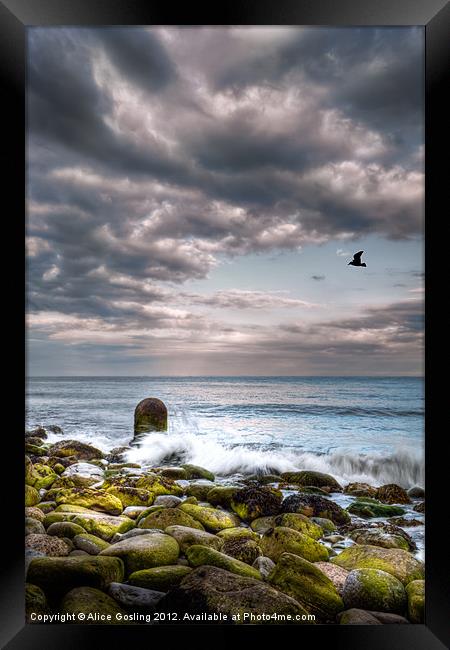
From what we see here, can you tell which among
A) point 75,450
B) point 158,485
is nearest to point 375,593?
point 158,485

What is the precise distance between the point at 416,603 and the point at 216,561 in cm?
80

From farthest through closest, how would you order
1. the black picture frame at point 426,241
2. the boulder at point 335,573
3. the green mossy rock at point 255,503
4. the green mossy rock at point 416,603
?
the green mossy rock at point 255,503, the boulder at point 335,573, the green mossy rock at point 416,603, the black picture frame at point 426,241

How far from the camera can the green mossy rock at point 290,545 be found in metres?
1.66

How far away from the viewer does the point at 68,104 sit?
6.16ft

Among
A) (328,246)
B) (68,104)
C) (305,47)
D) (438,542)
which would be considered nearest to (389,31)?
(305,47)

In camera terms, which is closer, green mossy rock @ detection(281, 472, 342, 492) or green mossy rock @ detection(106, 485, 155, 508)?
green mossy rock @ detection(106, 485, 155, 508)

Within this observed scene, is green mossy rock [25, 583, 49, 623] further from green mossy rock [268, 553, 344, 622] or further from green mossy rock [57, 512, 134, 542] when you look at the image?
green mossy rock [268, 553, 344, 622]

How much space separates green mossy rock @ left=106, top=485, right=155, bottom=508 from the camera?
1.97 m

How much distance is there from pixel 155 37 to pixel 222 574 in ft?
8.06

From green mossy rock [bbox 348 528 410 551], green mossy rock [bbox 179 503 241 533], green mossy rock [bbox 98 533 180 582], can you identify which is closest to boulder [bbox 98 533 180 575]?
green mossy rock [bbox 98 533 180 582]

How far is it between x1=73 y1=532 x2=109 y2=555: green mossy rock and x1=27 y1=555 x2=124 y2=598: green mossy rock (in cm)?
6

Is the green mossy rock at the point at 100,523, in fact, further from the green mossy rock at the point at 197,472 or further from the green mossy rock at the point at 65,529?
the green mossy rock at the point at 197,472

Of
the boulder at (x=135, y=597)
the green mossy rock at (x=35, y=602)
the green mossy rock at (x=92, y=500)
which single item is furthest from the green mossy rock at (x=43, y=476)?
the boulder at (x=135, y=597)

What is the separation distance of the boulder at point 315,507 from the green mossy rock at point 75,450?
128 cm
